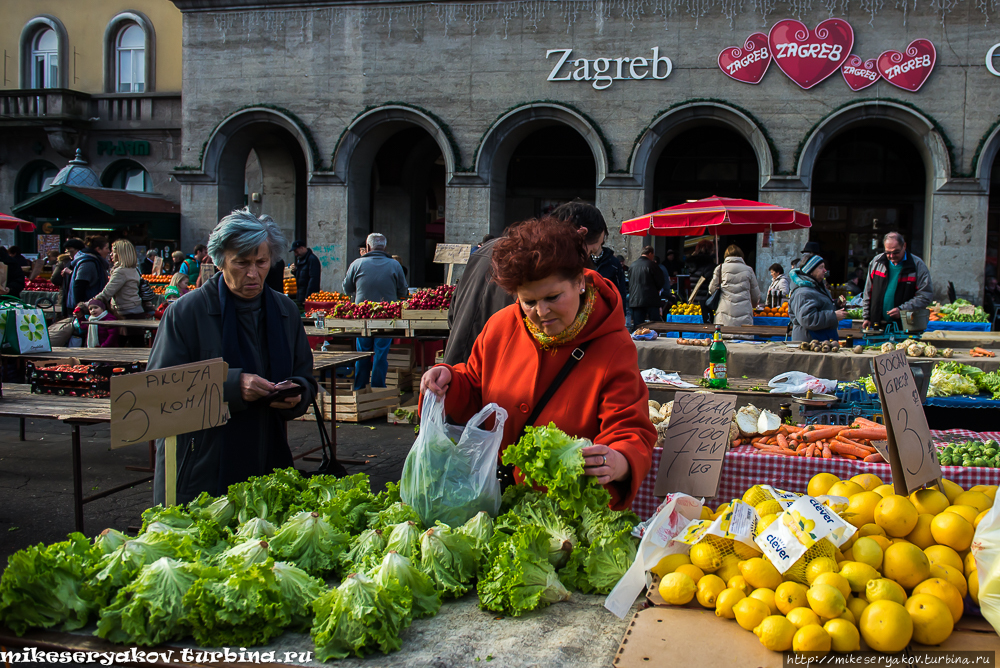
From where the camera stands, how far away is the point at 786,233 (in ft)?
52.3

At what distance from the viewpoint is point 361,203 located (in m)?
18.5

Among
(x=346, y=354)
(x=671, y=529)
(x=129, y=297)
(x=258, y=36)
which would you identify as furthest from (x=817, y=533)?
(x=258, y=36)

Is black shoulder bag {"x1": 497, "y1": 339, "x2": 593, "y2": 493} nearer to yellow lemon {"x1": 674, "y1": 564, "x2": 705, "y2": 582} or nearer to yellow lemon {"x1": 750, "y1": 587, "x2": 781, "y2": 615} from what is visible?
yellow lemon {"x1": 674, "y1": 564, "x2": 705, "y2": 582}

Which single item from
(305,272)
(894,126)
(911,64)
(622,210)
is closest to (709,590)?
(305,272)

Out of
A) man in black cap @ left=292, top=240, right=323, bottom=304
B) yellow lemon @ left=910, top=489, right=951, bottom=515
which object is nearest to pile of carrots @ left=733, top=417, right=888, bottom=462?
yellow lemon @ left=910, top=489, right=951, bottom=515

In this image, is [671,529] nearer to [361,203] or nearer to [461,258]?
[461,258]

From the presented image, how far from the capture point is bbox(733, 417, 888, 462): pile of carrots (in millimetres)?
4094

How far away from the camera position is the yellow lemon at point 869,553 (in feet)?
6.79

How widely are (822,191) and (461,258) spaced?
12401mm

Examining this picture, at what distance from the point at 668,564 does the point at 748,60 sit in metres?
15.8

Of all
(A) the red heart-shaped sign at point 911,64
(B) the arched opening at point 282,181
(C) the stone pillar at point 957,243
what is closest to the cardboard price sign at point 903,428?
(C) the stone pillar at point 957,243

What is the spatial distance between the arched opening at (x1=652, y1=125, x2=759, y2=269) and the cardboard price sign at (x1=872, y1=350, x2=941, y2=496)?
17.7 meters

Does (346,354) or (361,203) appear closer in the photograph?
(346,354)

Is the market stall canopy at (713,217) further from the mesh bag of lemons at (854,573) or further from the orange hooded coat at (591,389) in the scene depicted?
the mesh bag of lemons at (854,573)
